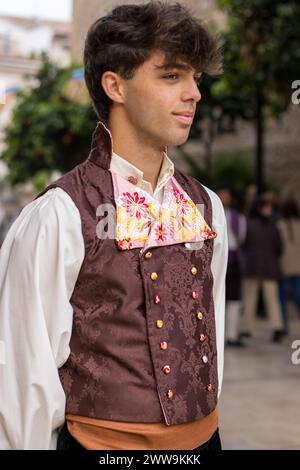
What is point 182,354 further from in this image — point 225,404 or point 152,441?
point 225,404

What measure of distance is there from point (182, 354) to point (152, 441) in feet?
0.72

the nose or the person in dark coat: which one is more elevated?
the nose

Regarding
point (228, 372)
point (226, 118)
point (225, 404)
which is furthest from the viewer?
point (226, 118)

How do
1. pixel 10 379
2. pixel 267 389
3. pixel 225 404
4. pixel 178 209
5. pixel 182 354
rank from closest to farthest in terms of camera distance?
pixel 10 379, pixel 182 354, pixel 178 209, pixel 225 404, pixel 267 389

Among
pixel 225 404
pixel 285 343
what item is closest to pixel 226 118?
pixel 285 343

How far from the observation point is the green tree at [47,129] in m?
20.3

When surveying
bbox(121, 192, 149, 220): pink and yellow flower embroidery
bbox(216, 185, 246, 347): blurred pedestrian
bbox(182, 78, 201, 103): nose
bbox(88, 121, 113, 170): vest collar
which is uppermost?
bbox(182, 78, 201, 103): nose

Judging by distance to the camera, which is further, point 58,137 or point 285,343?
point 58,137

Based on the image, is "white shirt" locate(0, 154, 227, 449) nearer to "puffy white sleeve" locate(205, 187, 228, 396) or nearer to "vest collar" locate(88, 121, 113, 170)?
"vest collar" locate(88, 121, 113, 170)

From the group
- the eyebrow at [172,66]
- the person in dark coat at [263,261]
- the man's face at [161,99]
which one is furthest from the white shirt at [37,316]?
the person in dark coat at [263,261]

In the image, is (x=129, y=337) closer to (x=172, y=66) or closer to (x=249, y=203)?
(x=172, y=66)

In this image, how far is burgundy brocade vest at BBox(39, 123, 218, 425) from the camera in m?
2.04

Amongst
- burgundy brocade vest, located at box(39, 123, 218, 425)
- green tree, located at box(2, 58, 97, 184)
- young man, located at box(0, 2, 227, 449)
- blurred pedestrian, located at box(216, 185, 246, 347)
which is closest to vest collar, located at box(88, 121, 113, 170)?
young man, located at box(0, 2, 227, 449)

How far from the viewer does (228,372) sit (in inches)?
306
